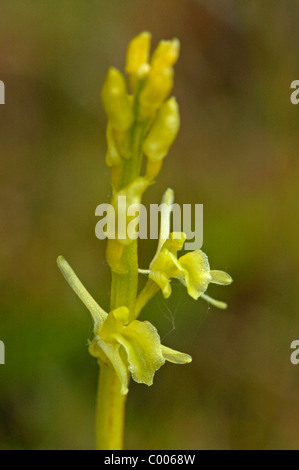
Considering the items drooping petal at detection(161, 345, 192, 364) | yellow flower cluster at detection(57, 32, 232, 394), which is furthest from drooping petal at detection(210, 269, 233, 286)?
drooping petal at detection(161, 345, 192, 364)

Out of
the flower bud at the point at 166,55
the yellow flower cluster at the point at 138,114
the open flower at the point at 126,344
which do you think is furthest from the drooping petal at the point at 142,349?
the flower bud at the point at 166,55

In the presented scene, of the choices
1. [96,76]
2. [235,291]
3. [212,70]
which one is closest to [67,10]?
[96,76]

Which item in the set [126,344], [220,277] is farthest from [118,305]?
[220,277]

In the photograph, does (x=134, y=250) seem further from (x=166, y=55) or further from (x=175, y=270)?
(x=166, y=55)

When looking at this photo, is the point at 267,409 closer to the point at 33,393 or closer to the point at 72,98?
the point at 33,393

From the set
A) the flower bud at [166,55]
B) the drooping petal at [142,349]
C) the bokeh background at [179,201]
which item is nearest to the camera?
the flower bud at [166,55]

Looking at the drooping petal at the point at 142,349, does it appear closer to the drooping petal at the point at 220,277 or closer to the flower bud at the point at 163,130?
the drooping petal at the point at 220,277

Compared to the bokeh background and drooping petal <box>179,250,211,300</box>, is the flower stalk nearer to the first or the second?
drooping petal <box>179,250,211,300</box>
